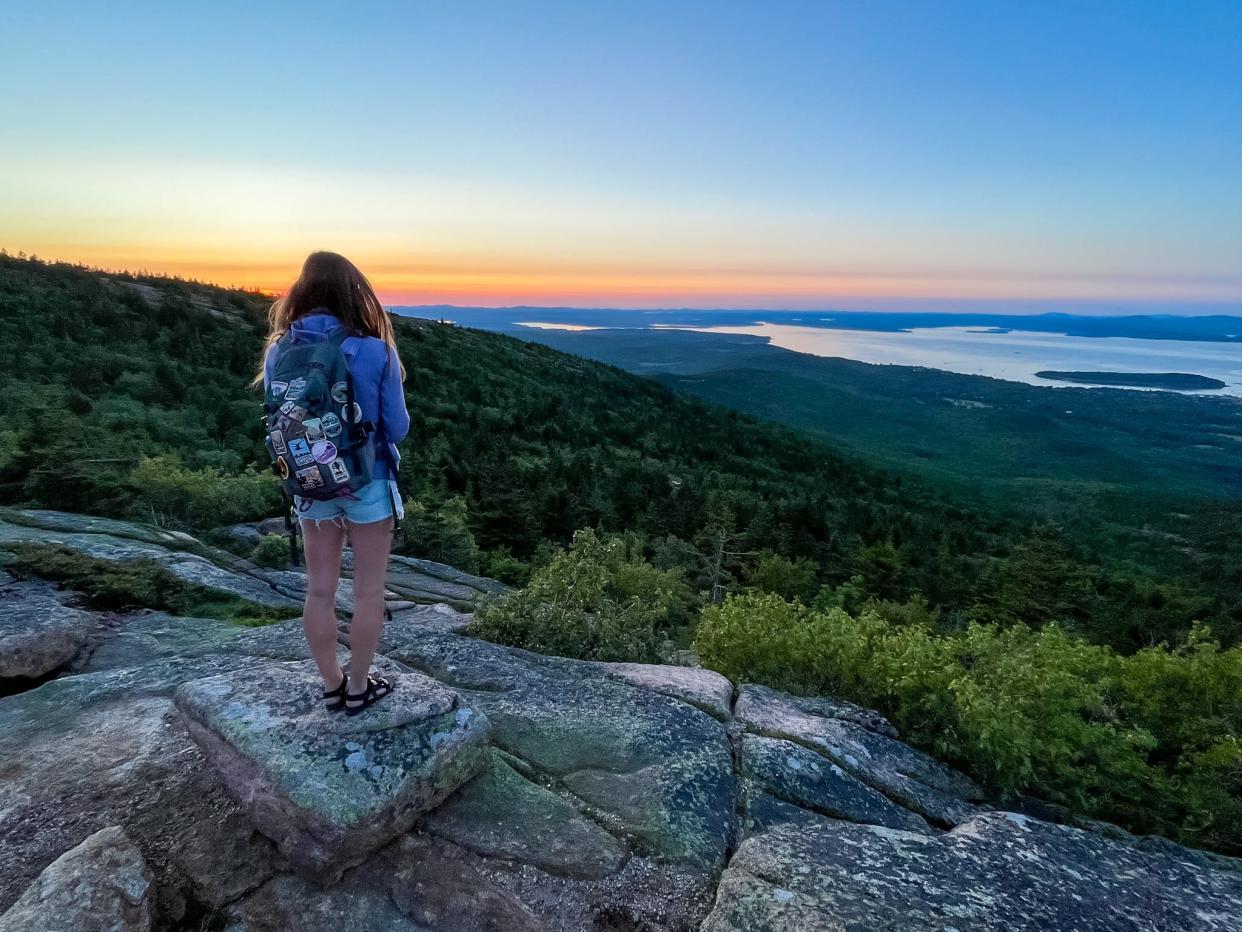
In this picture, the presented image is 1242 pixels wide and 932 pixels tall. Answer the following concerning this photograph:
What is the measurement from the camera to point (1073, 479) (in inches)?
4281

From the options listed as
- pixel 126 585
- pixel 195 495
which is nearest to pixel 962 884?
pixel 126 585

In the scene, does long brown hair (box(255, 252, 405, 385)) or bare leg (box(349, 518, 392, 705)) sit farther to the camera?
bare leg (box(349, 518, 392, 705))

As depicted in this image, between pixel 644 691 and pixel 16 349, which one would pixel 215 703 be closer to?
pixel 644 691

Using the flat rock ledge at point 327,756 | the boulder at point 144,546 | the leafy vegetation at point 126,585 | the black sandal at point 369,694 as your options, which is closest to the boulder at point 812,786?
the flat rock ledge at point 327,756

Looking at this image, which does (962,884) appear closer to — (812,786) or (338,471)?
(812,786)

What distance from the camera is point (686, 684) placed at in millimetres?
6160

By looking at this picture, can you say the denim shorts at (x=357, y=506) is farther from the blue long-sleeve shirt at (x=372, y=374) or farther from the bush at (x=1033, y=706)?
the bush at (x=1033, y=706)

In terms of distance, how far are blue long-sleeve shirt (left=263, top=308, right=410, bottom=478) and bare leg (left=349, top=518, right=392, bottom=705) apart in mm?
378

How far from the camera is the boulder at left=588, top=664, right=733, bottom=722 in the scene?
18.9 ft

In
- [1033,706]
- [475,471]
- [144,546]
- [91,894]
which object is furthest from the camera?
[475,471]

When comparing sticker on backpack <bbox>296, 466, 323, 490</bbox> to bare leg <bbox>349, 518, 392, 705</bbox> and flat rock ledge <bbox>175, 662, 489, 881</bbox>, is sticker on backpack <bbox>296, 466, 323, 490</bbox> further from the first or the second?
flat rock ledge <bbox>175, 662, 489, 881</bbox>

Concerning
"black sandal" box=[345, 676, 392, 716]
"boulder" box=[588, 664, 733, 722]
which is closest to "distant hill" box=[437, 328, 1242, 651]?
"boulder" box=[588, 664, 733, 722]

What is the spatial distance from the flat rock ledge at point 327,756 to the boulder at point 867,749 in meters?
2.74

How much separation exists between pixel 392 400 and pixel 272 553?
786 cm
